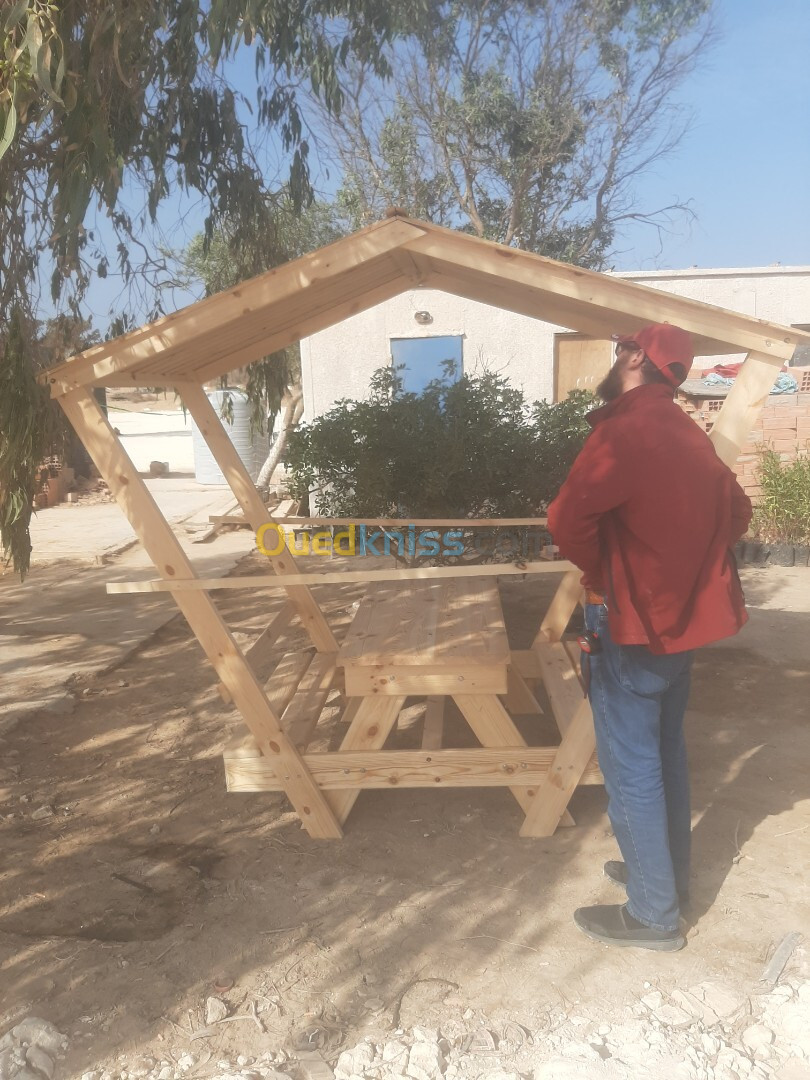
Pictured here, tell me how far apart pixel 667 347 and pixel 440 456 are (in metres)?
4.87

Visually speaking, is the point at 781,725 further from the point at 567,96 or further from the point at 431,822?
the point at 567,96

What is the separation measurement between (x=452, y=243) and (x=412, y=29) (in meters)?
4.50

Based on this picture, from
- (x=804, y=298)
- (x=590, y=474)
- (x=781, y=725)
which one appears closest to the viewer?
(x=590, y=474)

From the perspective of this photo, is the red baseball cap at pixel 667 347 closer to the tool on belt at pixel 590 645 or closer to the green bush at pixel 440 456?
the tool on belt at pixel 590 645

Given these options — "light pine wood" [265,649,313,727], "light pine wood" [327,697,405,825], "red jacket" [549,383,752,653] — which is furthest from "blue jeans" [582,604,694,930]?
"light pine wood" [265,649,313,727]

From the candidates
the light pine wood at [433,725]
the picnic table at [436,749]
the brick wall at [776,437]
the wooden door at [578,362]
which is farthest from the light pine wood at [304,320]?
the wooden door at [578,362]

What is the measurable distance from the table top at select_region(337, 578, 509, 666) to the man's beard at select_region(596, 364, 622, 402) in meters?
1.10

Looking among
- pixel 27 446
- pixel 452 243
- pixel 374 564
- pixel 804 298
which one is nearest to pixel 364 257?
pixel 452 243

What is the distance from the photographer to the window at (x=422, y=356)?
10750 mm

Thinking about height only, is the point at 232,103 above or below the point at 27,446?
above

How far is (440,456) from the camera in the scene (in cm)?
738

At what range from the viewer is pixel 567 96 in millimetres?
18234

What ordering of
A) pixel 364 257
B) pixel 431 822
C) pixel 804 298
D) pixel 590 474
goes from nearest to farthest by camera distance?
pixel 590 474 → pixel 364 257 → pixel 431 822 → pixel 804 298

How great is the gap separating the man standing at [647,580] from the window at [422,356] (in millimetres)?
8247
